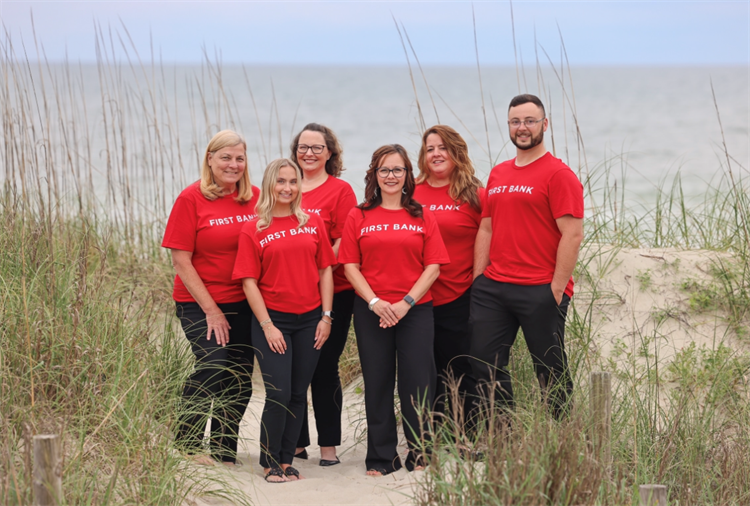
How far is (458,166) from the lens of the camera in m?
4.15

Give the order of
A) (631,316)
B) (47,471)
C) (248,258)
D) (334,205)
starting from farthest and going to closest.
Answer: (631,316)
(334,205)
(248,258)
(47,471)

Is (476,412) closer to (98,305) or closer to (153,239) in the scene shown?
(98,305)

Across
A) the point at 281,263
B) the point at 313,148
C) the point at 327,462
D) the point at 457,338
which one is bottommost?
the point at 327,462

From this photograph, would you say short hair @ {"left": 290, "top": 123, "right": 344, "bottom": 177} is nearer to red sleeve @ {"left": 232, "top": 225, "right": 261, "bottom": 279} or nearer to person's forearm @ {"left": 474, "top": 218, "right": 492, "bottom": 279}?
red sleeve @ {"left": 232, "top": 225, "right": 261, "bottom": 279}

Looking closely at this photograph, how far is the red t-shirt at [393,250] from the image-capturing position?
3951 millimetres

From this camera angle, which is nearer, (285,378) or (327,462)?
(285,378)

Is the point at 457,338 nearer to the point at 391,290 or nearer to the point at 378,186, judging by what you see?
the point at 391,290

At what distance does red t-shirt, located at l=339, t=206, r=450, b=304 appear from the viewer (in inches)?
156

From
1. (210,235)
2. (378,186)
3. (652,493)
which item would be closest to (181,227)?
(210,235)

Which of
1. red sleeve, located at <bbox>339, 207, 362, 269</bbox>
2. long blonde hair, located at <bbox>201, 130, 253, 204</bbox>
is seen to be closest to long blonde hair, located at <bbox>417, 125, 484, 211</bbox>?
red sleeve, located at <bbox>339, 207, 362, 269</bbox>

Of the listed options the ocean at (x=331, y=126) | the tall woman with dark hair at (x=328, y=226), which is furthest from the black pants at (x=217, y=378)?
the ocean at (x=331, y=126)

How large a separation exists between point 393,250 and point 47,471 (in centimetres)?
210

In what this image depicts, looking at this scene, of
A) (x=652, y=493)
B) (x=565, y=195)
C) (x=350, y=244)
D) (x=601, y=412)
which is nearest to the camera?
(x=652, y=493)

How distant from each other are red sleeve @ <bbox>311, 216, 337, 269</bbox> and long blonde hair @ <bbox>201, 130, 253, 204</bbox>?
467 millimetres
